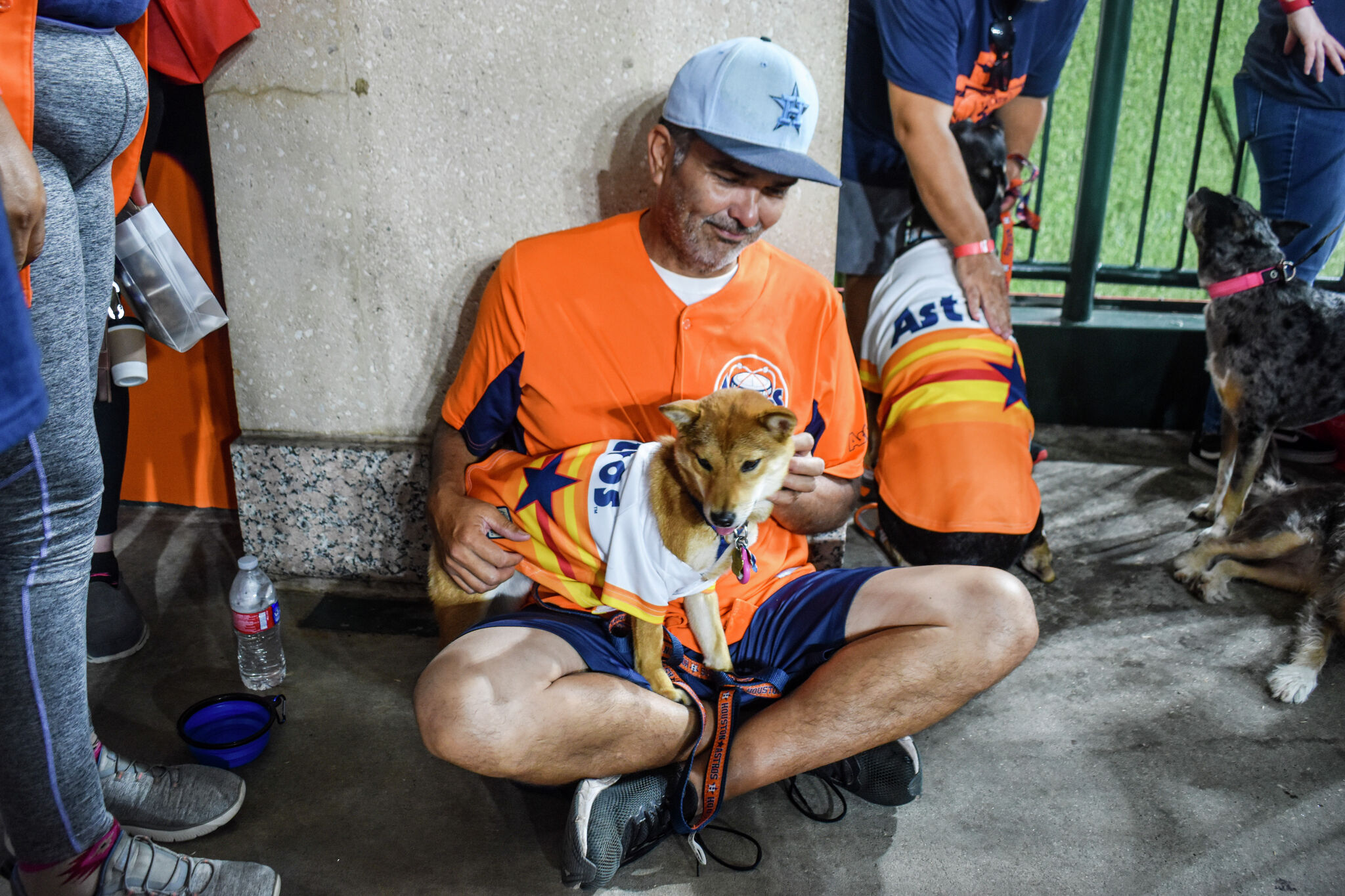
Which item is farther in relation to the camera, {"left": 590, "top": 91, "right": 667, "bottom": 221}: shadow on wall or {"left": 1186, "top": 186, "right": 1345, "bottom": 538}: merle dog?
{"left": 1186, "top": 186, "right": 1345, "bottom": 538}: merle dog

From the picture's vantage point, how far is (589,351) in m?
2.02

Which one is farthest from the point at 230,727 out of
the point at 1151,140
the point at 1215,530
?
the point at 1151,140

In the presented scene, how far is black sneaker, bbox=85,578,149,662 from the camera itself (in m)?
2.48

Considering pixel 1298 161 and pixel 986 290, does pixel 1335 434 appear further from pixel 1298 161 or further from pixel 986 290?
pixel 986 290

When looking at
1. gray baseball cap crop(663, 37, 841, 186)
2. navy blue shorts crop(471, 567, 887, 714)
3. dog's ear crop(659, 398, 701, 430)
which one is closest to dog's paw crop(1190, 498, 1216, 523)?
navy blue shorts crop(471, 567, 887, 714)

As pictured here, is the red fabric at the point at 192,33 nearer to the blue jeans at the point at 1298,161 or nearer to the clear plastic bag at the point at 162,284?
the clear plastic bag at the point at 162,284

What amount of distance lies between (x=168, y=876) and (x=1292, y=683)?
2.78 m

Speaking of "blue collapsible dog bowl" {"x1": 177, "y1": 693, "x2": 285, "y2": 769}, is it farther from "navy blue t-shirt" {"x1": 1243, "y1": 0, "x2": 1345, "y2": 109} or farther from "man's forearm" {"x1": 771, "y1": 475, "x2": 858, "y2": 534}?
"navy blue t-shirt" {"x1": 1243, "y1": 0, "x2": 1345, "y2": 109}

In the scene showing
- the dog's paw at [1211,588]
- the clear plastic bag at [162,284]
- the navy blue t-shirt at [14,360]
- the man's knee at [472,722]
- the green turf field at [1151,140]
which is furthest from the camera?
the green turf field at [1151,140]

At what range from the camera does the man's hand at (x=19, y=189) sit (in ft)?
3.61

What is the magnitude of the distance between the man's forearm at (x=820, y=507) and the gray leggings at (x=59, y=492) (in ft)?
4.52

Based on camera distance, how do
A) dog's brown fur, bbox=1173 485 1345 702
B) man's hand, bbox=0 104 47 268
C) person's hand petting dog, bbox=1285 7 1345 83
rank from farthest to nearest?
person's hand petting dog, bbox=1285 7 1345 83 → dog's brown fur, bbox=1173 485 1345 702 → man's hand, bbox=0 104 47 268

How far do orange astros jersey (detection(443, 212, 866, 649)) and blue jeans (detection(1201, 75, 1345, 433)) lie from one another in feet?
9.82

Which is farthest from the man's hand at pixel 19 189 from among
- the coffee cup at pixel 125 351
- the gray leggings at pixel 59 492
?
the coffee cup at pixel 125 351
